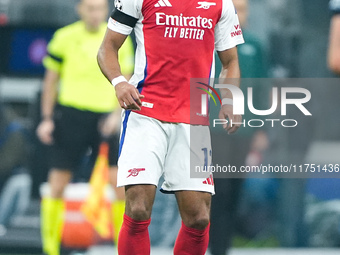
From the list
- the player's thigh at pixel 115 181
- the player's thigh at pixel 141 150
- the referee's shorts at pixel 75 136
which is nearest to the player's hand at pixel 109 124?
the referee's shorts at pixel 75 136

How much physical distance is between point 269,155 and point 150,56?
309 centimetres

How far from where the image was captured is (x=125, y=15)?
4.58 metres

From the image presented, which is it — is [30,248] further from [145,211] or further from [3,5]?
[145,211]

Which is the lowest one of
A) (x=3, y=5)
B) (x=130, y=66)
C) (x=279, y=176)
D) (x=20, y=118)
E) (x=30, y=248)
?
(x=30, y=248)

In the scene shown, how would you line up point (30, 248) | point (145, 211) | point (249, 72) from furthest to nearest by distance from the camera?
1. point (30, 248)
2. point (249, 72)
3. point (145, 211)

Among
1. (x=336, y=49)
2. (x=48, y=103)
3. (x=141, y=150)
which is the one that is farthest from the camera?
(x=48, y=103)

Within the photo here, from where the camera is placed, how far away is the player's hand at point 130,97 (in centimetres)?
436

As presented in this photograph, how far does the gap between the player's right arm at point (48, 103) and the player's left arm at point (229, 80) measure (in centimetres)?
230

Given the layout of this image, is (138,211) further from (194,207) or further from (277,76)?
(277,76)

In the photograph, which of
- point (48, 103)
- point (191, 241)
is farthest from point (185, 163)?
point (48, 103)

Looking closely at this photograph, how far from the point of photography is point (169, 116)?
4.60m

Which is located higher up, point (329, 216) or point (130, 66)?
point (130, 66)

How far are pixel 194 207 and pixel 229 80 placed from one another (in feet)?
2.50

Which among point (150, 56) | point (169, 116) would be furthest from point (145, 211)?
point (150, 56)
